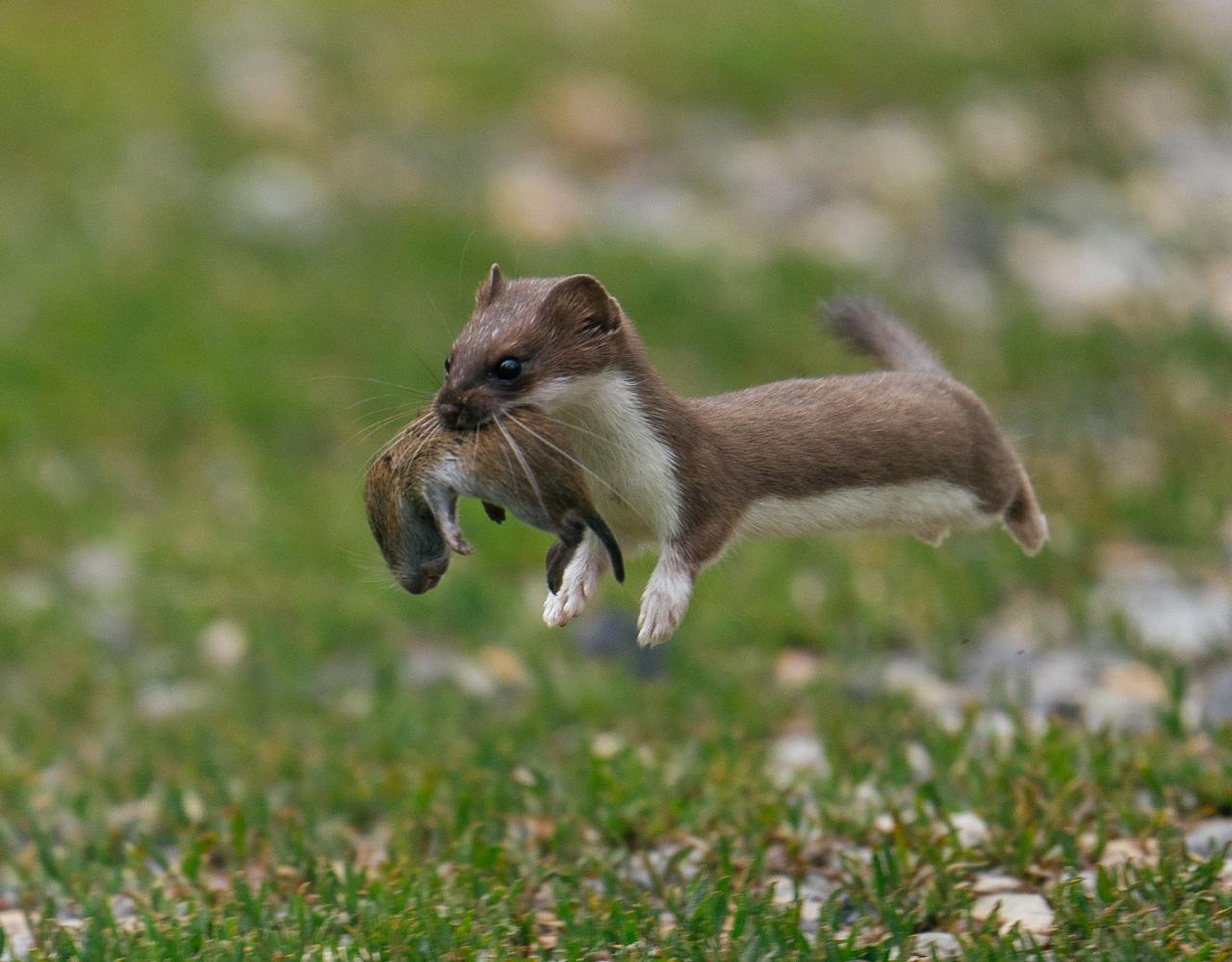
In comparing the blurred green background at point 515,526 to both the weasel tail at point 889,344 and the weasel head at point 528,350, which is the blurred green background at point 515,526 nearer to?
the weasel head at point 528,350

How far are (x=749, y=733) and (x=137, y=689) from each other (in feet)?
7.85

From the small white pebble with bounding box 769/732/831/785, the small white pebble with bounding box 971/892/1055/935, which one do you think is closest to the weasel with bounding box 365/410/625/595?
the small white pebble with bounding box 971/892/1055/935

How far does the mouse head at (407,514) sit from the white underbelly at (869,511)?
0.57 meters

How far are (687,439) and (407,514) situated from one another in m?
0.53

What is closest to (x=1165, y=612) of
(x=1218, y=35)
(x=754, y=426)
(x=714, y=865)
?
(x=714, y=865)

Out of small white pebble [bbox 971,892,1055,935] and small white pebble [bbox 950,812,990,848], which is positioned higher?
small white pebble [bbox 971,892,1055,935]

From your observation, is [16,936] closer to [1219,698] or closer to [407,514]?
[407,514]

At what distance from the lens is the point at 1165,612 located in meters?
6.64

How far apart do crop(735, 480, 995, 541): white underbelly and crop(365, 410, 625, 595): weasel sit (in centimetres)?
34

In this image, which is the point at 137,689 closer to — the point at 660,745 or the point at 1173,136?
the point at 660,745

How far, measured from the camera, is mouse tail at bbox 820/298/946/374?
4.06m

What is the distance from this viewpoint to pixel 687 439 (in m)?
3.28

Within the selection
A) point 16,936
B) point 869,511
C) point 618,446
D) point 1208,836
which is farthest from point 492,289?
point 1208,836

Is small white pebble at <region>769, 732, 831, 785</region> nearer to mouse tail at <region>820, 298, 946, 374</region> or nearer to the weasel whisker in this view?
mouse tail at <region>820, 298, 946, 374</region>
